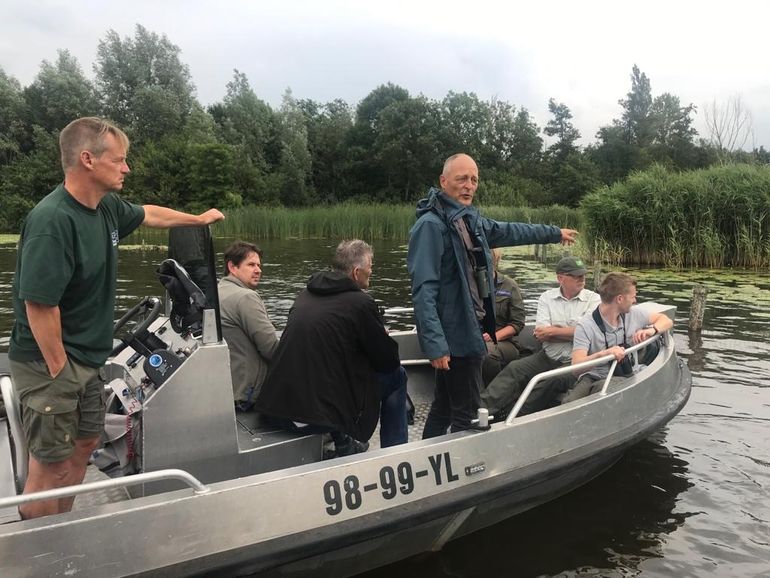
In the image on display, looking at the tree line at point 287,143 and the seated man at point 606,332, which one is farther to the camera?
the tree line at point 287,143

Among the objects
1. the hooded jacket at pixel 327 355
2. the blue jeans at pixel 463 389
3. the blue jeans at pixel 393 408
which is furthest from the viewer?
the blue jeans at pixel 393 408

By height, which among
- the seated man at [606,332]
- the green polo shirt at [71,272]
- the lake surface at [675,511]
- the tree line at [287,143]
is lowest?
the lake surface at [675,511]

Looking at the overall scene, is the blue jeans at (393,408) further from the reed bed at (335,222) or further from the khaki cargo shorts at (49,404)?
the reed bed at (335,222)

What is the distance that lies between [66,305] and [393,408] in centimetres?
205

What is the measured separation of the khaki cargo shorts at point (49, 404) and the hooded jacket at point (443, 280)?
1756 millimetres

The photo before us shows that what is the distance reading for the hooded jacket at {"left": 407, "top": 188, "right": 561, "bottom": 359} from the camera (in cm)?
366

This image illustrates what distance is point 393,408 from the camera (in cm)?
404

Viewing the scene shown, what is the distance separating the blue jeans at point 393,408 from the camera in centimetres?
399

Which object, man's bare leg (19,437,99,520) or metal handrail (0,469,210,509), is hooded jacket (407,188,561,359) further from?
man's bare leg (19,437,99,520)

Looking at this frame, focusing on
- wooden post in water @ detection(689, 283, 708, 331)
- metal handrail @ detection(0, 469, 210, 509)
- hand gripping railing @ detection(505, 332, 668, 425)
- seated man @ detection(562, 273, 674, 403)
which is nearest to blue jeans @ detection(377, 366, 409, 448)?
hand gripping railing @ detection(505, 332, 668, 425)

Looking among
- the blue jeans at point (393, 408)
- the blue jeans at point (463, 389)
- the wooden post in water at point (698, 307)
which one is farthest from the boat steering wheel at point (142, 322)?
the wooden post in water at point (698, 307)

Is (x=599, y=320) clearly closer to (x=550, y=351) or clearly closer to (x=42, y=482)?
(x=550, y=351)

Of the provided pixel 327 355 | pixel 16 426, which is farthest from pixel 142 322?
pixel 327 355

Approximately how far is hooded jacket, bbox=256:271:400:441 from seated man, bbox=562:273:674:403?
70.5 inches
